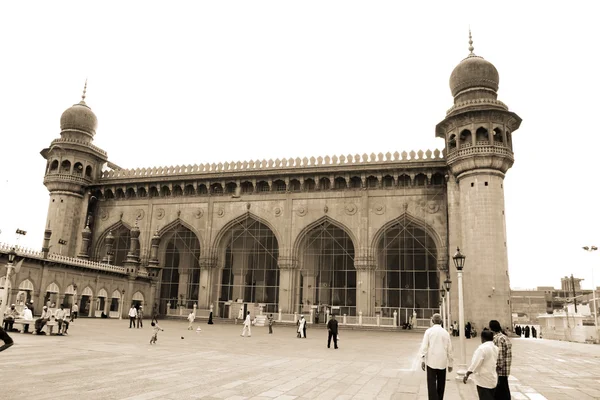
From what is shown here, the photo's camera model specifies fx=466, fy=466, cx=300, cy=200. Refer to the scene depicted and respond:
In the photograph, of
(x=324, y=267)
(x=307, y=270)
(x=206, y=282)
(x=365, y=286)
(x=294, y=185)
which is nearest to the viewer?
(x=365, y=286)

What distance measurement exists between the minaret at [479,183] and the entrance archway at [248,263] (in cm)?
1235

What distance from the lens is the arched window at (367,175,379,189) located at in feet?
94.9

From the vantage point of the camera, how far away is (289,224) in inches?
1174

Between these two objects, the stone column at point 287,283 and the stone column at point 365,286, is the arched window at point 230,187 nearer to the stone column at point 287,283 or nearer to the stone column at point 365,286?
the stone column at point 287,283

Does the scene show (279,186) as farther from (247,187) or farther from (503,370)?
(503,370)

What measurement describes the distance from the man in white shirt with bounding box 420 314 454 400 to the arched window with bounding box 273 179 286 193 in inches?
979

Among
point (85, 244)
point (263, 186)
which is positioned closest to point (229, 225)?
point (263, 186)

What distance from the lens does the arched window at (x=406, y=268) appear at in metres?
28.5

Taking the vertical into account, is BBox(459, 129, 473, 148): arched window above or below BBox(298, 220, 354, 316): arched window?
above

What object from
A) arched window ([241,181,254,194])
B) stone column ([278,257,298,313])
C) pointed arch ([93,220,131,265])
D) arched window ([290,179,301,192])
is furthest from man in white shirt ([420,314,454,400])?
pointed arch ([93,220,131,265])

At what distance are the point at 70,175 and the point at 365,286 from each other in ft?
72.0

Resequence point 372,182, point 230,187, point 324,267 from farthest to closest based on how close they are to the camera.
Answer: point 324,267
point 230,187
point 372,182

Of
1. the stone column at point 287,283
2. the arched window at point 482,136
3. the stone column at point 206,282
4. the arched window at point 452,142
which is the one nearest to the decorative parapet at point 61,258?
the stone column at point 206,282

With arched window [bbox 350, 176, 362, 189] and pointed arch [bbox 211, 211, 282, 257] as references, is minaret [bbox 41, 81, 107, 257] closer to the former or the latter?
pointed arch [bbox 211, 211, 282, 257]
